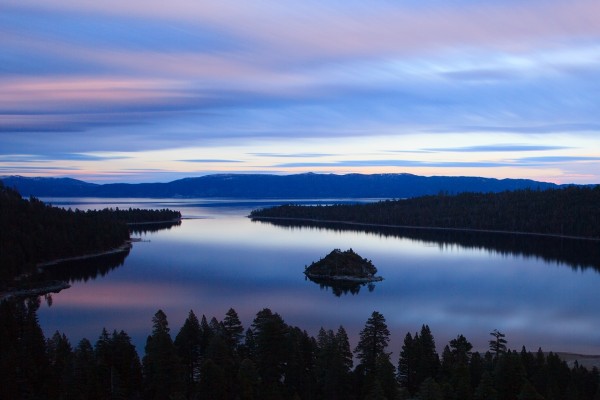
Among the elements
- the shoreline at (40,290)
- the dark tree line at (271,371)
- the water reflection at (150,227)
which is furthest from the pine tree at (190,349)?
the water reflection at (150,227)

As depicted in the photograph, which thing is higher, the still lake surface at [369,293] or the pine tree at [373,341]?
the pine tree at [373,341]

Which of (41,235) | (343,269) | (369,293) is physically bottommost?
(369,293)

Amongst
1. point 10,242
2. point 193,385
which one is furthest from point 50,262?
point 193,385

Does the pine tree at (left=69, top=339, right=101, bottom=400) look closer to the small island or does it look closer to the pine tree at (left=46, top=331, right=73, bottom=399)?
the pine tree at (left=46, top=331, right=73, bottom=399)

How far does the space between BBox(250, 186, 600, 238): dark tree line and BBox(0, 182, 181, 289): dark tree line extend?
287ft

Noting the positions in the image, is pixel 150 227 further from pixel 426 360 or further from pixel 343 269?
pixel 426 360

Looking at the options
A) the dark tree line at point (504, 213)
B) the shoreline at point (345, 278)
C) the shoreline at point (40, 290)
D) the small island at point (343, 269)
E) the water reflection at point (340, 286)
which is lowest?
the shoreline at point (40, 290)

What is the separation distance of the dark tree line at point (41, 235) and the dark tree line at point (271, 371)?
39.8m

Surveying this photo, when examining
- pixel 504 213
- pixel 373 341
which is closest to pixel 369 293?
pixel 373 341

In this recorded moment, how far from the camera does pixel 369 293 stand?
2522 inches

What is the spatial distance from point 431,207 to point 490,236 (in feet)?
154

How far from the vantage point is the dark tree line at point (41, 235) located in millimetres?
75975

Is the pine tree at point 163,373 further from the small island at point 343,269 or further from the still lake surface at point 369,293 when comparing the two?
Result: the small island at point 343,269

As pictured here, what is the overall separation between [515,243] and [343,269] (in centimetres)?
5741
